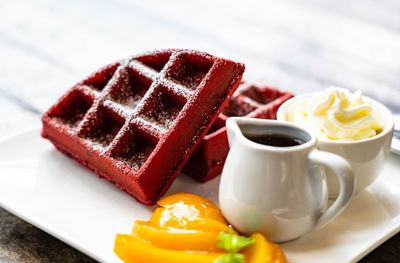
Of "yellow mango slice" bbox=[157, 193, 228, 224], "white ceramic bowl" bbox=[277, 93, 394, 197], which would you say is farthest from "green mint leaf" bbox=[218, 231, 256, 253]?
"white ceramic bowl" bbox=[277, 93, 394, 197]

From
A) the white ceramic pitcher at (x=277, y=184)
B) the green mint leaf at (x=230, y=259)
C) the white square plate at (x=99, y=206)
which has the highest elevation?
the white ceramic pitcher at (x=277, y=184)

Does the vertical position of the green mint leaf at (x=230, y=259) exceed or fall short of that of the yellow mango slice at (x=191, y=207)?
it exceeds it

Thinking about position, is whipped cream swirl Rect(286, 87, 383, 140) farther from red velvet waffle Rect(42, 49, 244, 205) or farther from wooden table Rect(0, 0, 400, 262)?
wooden table Rect(0, 0, 400, 262)

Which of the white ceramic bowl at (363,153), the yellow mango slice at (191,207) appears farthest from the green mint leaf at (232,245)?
the white ceramic bowl at (363,153)

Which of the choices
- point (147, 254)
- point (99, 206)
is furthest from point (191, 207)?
point (99, 206)

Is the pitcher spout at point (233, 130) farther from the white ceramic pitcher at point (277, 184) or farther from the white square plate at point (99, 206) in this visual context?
the white square plate at point (99, 206)

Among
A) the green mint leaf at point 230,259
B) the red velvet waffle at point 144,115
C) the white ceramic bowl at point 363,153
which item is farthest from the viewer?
the red velvet waffle at point 144,115
